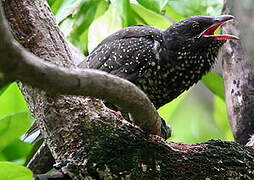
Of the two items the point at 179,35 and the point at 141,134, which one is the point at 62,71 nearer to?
the point at 141,134

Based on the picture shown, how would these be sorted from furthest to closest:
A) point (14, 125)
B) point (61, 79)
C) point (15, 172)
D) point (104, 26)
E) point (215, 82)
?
point (215, 82)
point (104, 26)
point (14, 125)
point (15, 172)
point (61, 79)

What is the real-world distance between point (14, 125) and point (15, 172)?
0.69 metres

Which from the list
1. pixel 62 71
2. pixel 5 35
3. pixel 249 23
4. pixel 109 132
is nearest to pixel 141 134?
pixel 109 132

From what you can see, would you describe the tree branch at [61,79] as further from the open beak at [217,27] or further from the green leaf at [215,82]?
the green leaf at [215,82]

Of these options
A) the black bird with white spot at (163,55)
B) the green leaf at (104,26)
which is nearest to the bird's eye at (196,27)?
the black bird with white spot at (163,55)

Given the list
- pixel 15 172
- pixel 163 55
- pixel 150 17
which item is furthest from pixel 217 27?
pixel 15 172

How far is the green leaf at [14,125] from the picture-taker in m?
2.44

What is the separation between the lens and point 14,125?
2.45 m

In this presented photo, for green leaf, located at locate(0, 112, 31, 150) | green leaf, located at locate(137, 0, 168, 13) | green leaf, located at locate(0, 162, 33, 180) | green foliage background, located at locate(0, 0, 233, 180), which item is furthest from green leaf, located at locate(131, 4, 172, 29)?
green leaf, located at locate(0, 162, 33, 180)

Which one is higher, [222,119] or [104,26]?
[104,26]

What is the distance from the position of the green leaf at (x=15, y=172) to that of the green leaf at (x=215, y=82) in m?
1.52

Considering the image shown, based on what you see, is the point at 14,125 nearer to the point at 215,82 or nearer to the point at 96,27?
the point at 96,27

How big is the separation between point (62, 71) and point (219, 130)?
105 inches

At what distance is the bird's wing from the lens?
2.53 m
